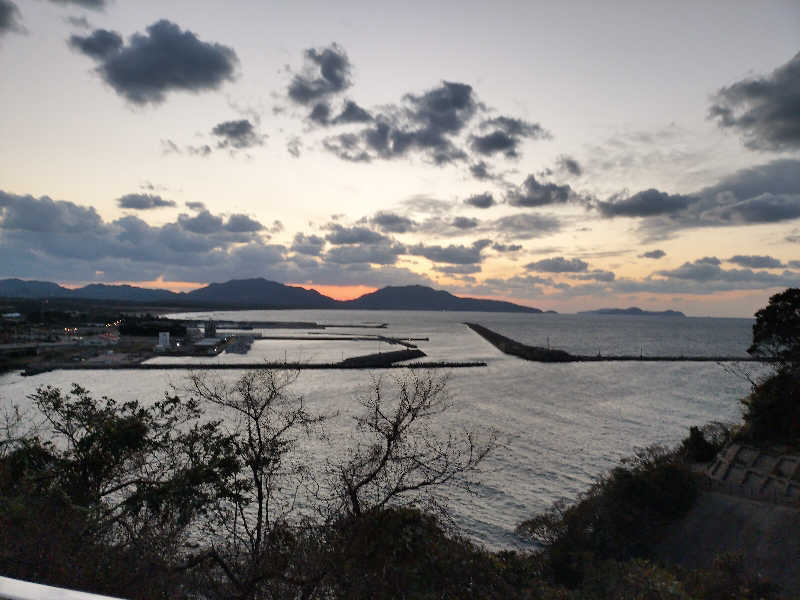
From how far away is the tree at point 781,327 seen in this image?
29484mm

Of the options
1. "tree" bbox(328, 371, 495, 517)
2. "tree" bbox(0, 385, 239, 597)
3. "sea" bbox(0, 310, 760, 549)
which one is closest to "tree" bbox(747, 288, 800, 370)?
"sea" bbox(0, 310, 760, 549)

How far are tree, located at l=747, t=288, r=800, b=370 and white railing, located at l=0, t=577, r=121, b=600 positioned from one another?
36159mm

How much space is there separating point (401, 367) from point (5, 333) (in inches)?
2879

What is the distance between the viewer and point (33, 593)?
162 cm

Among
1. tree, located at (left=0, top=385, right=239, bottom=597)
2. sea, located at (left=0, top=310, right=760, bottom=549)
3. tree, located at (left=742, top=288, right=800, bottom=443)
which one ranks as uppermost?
tree, located at (left=742, top=288, right=800, bottom=443)

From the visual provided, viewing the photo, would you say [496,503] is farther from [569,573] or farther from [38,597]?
[38,597]

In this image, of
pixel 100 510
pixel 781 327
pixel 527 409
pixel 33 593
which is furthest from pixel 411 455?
pixel 781 327

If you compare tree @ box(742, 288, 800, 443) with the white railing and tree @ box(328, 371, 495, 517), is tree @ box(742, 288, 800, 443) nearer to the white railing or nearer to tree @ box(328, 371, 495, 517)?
tree @ box(328, 371, 495, 517)

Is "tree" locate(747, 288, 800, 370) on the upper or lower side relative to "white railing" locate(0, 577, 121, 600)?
upper

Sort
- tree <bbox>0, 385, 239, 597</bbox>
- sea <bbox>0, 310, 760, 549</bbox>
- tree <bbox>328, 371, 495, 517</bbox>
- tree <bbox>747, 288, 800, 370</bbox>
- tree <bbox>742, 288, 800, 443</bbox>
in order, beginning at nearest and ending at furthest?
tree <bbox>0, 385, 239, 597</bbox> → tree <bbox>328, 371, 495, 517</bbox> → sea <bbox>0, 310, 760, 549</bbox> → tree <bbox>742, 288, 800, 443</bbox> → tree <bbox>747, 288, 800, 370</bbox>

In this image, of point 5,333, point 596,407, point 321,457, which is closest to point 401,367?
point 596,407

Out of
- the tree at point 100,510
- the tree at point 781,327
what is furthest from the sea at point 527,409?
the tree at point 100,510

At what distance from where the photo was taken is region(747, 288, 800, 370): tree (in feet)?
96.7

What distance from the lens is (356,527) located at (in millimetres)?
11469
